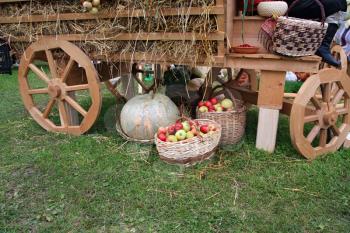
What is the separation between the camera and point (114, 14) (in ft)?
11.4

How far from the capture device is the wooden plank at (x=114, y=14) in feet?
10.2

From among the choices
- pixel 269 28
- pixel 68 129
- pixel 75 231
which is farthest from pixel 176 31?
pixel 75 231

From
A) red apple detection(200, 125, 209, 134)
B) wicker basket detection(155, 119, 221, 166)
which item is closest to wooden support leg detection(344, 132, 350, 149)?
wicker basket detection(155, 119, 221, 166)

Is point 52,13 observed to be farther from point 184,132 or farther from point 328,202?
point 328,202

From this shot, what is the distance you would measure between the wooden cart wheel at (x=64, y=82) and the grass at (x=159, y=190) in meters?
0.29

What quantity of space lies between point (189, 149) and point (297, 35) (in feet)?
4.56

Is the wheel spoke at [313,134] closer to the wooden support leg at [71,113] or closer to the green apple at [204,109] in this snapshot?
the green apple at [204,109]

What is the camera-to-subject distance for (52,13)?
3.77 m

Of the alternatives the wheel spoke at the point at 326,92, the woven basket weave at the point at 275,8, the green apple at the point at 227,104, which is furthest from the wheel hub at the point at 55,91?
the wheel spoke at the point at 326,92

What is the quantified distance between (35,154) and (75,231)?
1439 mm

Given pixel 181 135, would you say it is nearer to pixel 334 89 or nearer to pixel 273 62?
pixel 273 62

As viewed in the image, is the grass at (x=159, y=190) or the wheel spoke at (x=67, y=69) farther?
the wheel spoke at (x=67, y=69)

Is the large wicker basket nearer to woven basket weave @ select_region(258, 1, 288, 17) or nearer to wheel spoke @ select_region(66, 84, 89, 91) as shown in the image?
woven basket weave @ select_region(258, 1, 288, 17)

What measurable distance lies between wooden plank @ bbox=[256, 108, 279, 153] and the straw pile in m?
0.80
